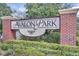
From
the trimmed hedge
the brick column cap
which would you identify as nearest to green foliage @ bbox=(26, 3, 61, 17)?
the brick column cap

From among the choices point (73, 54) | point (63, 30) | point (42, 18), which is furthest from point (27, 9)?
point (73, 54)

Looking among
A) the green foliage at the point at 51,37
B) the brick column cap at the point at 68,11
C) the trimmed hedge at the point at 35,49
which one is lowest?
the trimmed hedge at the point at 35,49

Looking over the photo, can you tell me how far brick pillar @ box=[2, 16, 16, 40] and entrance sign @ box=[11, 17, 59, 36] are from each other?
140mm

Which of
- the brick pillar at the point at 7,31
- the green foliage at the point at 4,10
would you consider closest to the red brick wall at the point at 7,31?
the brick pillar at the point at 7,31

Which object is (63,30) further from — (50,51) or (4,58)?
(4,58)

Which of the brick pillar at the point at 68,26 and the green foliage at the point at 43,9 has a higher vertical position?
the green foliage at the point at 43,9

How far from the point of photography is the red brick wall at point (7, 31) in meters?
4.99

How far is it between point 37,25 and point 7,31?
1.51ft

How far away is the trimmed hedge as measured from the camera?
492cm

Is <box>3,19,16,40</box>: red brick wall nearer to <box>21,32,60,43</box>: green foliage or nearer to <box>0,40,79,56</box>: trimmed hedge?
<box>0,40,79,56</box>: trimmed hedge

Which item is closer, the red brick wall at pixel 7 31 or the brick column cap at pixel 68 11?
the brick column cap at pixel 68 11

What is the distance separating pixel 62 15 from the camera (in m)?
4.89

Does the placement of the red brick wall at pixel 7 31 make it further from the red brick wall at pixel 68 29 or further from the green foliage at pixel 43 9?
the red brick wall at pixel 68 29

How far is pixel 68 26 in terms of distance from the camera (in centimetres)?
491
